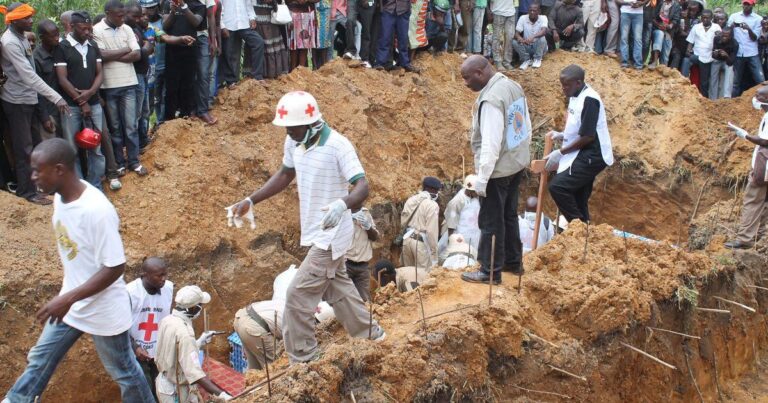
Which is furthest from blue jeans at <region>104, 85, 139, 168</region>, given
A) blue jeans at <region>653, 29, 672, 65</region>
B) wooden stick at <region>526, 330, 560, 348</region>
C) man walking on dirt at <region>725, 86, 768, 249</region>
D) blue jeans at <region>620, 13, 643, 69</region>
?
blue jeans at <region>653, 29, 672, 65</region>

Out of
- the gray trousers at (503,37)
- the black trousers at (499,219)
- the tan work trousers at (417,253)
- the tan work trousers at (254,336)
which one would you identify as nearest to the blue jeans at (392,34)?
the gray trousers at (503,37)

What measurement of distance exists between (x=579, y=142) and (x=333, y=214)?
3890 millimetres

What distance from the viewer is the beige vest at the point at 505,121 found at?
283 inches

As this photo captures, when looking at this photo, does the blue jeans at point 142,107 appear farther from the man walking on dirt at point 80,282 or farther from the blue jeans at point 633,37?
the blue jeans at point 633,37

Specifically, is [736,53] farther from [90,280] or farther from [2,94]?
[90,280]

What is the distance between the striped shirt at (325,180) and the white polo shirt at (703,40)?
1141cm

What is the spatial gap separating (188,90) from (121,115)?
1.34m

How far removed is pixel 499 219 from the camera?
7.52 m

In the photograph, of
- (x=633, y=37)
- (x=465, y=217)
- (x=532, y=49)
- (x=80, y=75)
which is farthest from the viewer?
(x=633, y=37)

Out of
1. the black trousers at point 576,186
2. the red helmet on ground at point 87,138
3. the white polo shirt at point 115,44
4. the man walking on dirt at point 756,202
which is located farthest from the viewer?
the man walking on dirt at point 756,202

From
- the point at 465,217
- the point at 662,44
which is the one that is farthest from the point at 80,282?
the point at 662,44

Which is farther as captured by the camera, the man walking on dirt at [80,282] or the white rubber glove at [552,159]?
the white rubber glove at [552,159]

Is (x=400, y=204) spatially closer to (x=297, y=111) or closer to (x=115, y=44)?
(x=115, y=44)

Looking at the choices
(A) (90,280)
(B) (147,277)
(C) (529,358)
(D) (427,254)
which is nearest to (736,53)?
(D) (427,254)
